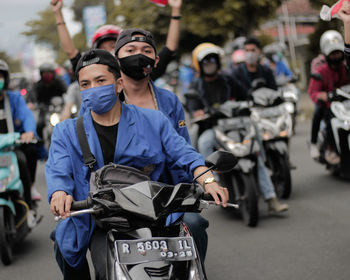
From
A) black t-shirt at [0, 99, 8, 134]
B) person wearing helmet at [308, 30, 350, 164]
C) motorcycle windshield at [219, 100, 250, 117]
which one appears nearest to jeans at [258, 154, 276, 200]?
motorcycle windshield at [219, 100, 250, 117]

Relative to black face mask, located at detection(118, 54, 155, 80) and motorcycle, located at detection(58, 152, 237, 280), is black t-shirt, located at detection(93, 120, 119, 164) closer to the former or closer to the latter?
motorcycle, located at detection(58, 152, 237, 280)

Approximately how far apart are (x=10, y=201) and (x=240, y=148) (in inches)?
98.3

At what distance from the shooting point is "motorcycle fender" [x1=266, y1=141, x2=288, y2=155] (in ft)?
25.7

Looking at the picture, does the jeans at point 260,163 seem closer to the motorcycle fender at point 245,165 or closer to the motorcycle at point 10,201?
the motorcycle fender at point 245,165

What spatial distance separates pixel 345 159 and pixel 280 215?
1.68m

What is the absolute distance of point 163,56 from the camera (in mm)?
6000

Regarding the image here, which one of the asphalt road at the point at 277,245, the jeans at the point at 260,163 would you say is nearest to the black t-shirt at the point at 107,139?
the asphalt road at the point at 277,245

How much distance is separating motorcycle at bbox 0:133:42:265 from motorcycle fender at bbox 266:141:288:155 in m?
3.05

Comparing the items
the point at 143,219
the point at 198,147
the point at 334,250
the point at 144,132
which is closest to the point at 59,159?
the point at 144,132

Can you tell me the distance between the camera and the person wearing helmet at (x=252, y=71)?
27.4 ft

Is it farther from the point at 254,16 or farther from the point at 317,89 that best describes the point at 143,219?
the point at 254,16

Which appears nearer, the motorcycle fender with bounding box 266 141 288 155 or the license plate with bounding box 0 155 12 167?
the license plate with bounding box 0 155 12 167

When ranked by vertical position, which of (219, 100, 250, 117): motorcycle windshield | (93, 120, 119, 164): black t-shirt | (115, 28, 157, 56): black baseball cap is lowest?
(219, 100, 250, 117): motorcycle windshield

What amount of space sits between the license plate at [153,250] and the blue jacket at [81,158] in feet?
2.05
